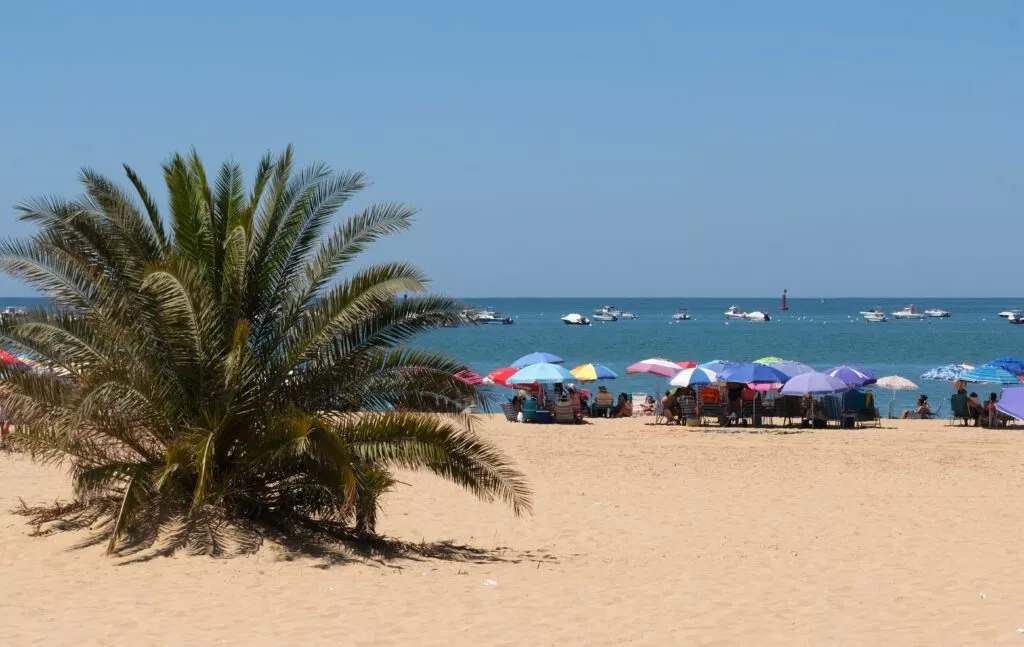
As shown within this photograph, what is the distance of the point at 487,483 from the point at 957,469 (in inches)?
401

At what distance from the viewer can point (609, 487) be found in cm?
1528

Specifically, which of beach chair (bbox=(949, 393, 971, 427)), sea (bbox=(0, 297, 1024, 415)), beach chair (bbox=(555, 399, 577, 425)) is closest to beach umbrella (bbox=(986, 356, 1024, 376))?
beach chair (bbox=(949, 393, 971, 427))

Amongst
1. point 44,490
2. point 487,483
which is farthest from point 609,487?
point 44,490

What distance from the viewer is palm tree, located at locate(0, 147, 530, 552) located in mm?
9500

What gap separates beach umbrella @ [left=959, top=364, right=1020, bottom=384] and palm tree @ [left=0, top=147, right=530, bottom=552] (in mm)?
18675

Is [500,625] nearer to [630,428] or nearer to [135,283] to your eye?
[135,283]

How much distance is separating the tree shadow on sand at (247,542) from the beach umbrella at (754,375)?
13886 millimetres

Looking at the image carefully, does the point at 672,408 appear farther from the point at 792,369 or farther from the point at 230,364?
the point at 230,364

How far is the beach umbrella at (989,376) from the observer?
25428 millimetres

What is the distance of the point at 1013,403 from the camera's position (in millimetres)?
22578

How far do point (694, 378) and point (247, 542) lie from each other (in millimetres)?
16323

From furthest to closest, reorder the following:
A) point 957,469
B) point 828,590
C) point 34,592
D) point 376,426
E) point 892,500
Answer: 1. point 957,469
2. point 892,500
3. point 376,426
4. point 828,590
5. point 34,592

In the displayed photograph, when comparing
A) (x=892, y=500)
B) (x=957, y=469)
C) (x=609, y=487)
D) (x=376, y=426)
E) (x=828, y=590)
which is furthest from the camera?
(x=957, y=469)

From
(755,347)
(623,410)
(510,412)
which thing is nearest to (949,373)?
(623,410)
